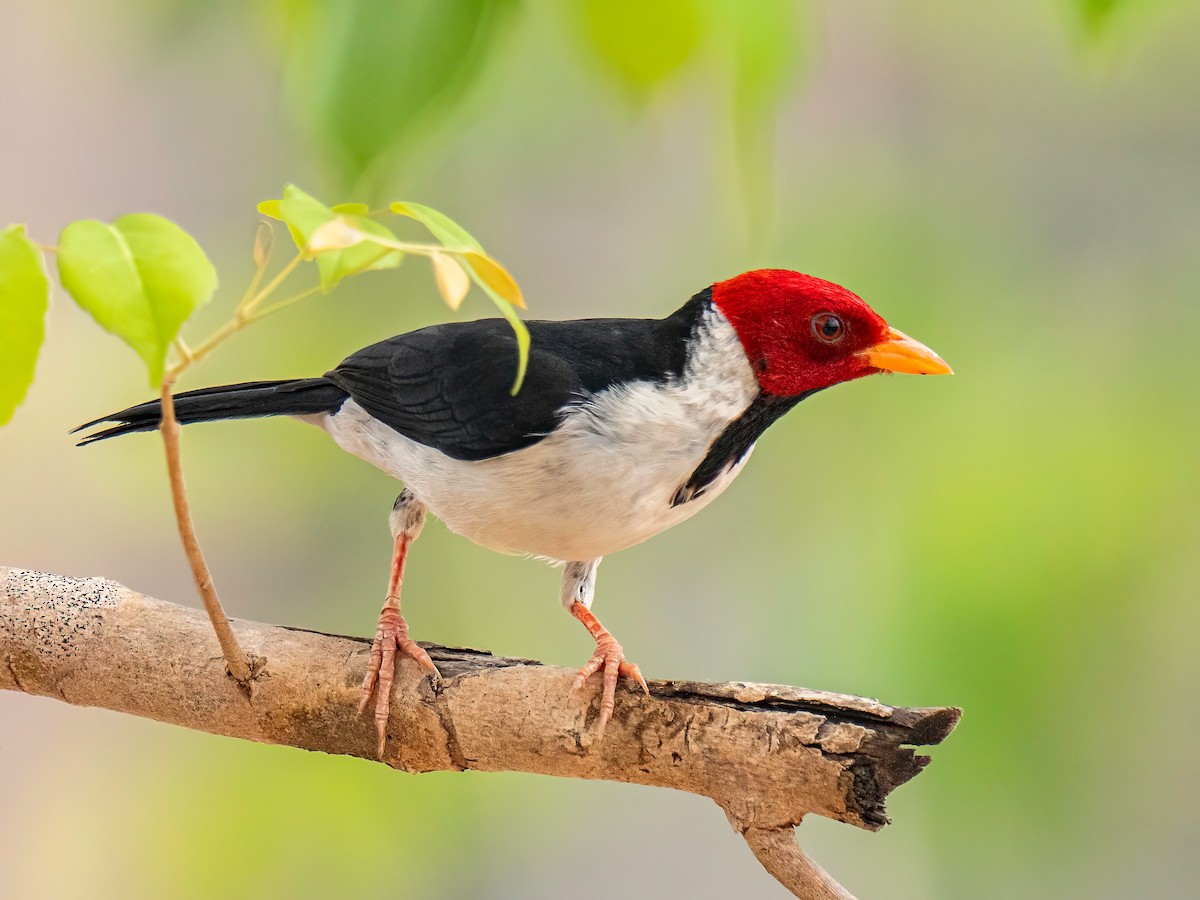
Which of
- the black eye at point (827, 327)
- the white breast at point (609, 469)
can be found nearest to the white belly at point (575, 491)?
the white breast at point (609, 469)

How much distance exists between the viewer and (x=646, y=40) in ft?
1.50

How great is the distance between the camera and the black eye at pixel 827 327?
85cm

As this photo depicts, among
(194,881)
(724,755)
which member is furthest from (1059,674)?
(194,881)

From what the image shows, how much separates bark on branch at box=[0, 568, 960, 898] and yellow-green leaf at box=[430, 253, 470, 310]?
15.7 inches

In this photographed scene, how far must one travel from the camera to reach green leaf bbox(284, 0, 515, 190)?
42cm

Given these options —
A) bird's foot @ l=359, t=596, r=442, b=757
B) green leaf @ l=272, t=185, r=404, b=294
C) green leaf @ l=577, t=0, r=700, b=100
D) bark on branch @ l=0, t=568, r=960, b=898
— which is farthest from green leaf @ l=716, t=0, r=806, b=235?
bird's foot @ l=359, t=596, r=442, b=757

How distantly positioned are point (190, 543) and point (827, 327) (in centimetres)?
47

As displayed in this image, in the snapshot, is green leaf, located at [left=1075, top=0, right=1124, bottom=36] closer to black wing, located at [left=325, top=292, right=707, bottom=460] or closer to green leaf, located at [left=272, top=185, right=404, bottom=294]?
green leaf, located at [left=272, top=185, right=404, bottom=294]

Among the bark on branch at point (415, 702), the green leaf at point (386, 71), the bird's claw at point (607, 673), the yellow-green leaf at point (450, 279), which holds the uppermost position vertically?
the green leaf at point (386, 71)

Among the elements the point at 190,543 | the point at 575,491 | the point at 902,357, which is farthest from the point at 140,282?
the point at 902,357

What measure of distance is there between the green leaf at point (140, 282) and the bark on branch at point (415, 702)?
1.54 feet

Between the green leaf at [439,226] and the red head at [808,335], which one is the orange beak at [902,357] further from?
the green leaf at [439,226]

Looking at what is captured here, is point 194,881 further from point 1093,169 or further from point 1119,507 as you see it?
point 1093,169

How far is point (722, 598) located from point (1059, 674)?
1.50 ft
